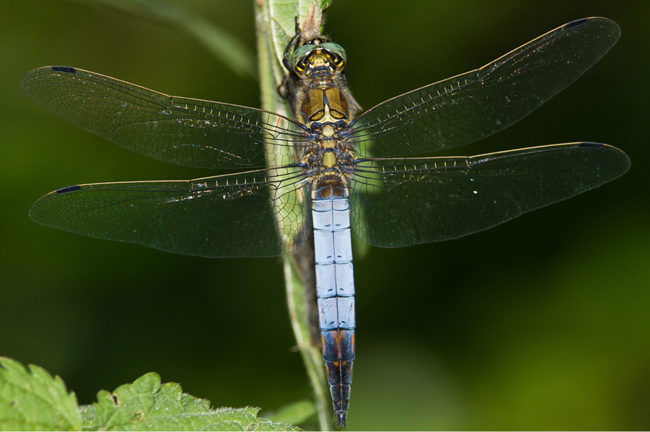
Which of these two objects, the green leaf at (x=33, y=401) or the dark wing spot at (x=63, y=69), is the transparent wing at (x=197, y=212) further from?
the green leaf at (x=33, y=401)

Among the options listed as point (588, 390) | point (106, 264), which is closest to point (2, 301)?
point (106, 264)

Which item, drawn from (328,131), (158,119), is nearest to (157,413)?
(158,119)

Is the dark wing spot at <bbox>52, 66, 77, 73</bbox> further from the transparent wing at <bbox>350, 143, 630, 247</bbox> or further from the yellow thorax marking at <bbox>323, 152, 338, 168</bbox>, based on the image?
the transparent wing at <bbox>350, 143, 630, 247</bbox>

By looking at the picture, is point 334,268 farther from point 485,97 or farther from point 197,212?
point 485,97

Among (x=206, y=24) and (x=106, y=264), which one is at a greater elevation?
(x=206, y=24)

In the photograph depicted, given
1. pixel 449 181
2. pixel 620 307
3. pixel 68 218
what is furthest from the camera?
pixel 620 307

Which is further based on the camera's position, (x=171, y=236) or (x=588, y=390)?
(x=588, y=390)

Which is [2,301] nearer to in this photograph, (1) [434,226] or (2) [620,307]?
(1) [434,226]
